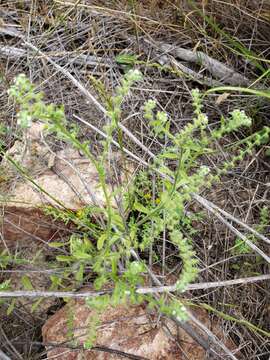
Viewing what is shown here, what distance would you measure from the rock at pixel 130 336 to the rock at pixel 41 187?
17.8 inches

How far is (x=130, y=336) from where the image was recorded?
2.11 meters

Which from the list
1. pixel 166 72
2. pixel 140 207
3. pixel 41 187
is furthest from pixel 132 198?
pixel 166 72

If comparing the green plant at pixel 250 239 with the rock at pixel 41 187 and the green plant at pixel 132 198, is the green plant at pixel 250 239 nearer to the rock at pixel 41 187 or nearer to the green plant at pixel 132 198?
the green plant at pixel 132 198

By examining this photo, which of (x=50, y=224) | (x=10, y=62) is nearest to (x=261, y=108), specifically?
(x=50, y=224)

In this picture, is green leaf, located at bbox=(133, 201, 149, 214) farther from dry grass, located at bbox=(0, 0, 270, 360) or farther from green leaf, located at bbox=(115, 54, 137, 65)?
green leaf, located at bbox=(115, 54, 137, 65)

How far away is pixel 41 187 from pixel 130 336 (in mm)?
832

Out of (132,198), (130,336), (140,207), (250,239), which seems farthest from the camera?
(250,239)

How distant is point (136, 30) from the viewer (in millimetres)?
2787

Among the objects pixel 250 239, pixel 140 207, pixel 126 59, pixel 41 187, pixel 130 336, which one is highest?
pixel 126 59

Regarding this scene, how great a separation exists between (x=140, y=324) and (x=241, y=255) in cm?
58

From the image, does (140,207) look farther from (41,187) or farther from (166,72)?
(166,72)

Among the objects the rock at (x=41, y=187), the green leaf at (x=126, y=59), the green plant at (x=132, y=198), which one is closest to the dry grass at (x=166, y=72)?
the green leaf at (x=126, y=59)

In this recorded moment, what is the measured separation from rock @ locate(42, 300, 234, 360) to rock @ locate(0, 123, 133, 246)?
1.49ft

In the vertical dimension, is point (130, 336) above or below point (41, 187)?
Result: below
